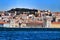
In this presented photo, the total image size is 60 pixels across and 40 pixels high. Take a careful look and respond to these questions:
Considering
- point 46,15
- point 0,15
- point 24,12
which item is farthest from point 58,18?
point 0,15

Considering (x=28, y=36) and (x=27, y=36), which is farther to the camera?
(x=27, y=36)

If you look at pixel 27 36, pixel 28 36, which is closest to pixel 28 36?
pixel 28 36

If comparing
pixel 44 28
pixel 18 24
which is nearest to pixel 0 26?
pixel 18 24

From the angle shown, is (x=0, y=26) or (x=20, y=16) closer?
(x=0, y=26)

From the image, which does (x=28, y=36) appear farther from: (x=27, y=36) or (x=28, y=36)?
(x=27, y=36)

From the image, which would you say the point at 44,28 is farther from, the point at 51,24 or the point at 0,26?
the point at 0,26

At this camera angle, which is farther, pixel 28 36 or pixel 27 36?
pixel 27 36

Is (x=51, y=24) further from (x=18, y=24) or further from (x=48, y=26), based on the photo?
(x=18, y=24)

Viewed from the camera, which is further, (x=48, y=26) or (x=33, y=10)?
(x=33, y=10)

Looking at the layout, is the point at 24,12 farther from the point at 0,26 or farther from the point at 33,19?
the point at 0,26
